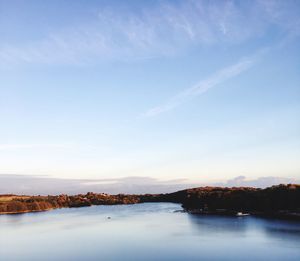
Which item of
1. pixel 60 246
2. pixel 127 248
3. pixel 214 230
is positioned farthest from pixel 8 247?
pixel 214 230

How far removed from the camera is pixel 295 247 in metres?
47.6

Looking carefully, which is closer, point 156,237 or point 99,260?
point 99,260

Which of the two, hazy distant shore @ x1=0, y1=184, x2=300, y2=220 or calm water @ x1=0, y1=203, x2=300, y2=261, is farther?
hazy distant shore @ x1=0, y1=184, x2=300, y2=220

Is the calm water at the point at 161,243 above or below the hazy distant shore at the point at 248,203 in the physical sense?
below

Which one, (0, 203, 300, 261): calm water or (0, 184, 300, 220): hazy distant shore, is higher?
(0, 184, 300, 220): hazy distant shore

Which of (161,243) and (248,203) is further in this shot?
(248,203)

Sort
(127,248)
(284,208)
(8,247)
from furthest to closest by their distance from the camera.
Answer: (284,208) < (8,247) < (127,248)

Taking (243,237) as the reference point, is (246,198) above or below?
above

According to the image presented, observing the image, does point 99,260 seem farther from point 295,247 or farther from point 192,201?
point 192,201

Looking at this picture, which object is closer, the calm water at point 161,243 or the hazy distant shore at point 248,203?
the calm water at point 161,243

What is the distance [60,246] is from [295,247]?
32.5m

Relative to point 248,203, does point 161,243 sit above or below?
below

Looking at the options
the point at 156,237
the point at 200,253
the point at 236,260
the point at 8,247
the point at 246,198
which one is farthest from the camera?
the point at 246,198

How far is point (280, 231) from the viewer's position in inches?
2448
